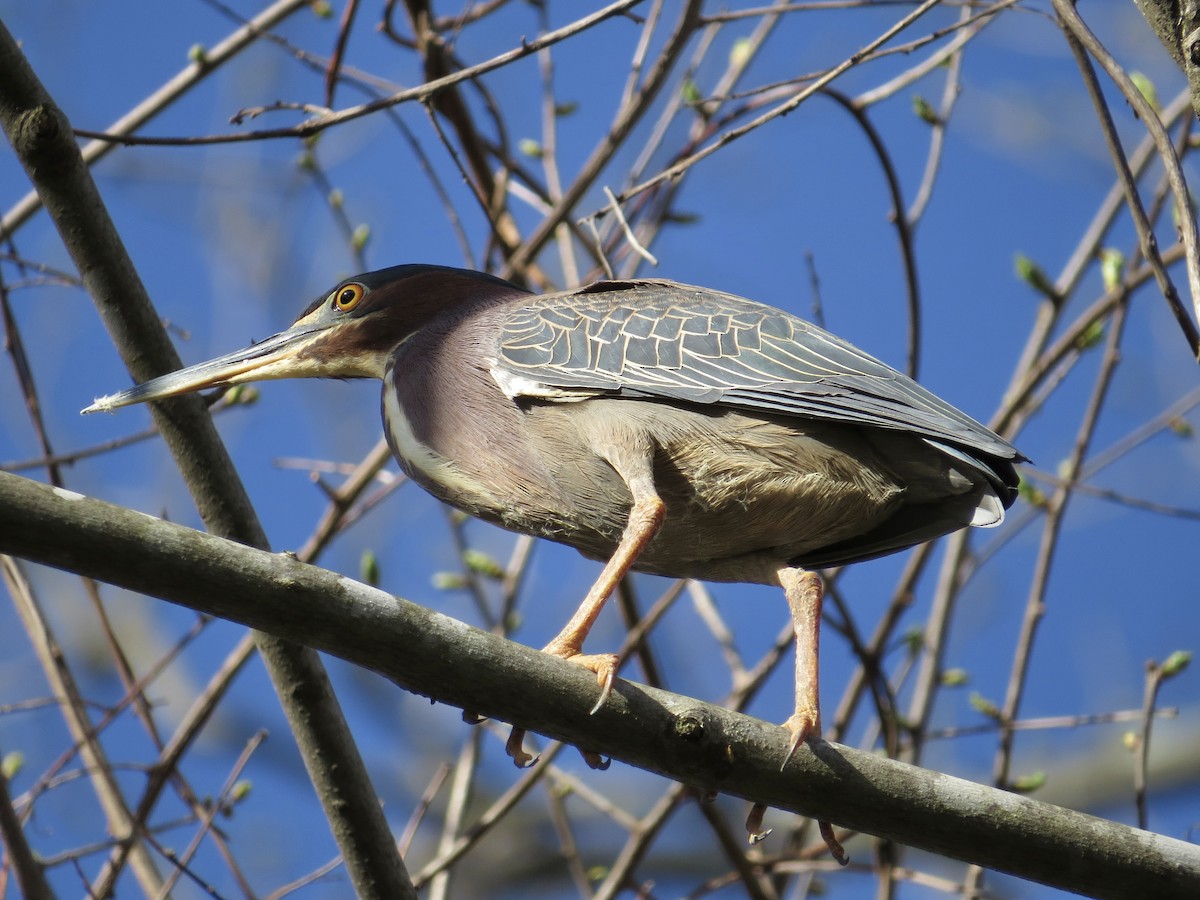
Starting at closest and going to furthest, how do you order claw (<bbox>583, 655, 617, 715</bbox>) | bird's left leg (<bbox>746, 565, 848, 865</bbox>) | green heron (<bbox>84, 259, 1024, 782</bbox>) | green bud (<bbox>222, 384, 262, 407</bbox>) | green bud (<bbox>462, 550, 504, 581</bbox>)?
1. claw (<bbox>583, 655, 617, 715</bbox>)
2. bird's left leg (<bbox>746, 565, 848, 865</bbox>)
3. green heron (<bbox>84, 259, 1024, 782</bbox>)
4. green bud (<bbox>222, 384, 262, 407</bbox>)
5. green bud (<bbox>462, 550, 504, 581</bbox>)

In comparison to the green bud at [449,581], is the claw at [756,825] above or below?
below

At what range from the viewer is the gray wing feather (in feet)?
11.3

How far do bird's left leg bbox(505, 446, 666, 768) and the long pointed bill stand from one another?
1.16 metres

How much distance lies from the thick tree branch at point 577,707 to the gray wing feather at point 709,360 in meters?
1.02

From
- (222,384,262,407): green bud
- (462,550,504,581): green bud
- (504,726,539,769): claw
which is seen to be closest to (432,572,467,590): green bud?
(462,550,504,581): green bud

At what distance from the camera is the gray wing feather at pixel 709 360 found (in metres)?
3.45

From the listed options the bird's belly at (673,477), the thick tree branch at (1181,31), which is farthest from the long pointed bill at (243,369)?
the thick tree branch at (1181,31)

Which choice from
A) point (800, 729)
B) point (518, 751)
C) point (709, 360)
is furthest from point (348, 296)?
point (800, 729)

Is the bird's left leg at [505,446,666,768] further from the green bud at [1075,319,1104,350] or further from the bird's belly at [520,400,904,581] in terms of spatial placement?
the green bud at [1075,319,1104,350]

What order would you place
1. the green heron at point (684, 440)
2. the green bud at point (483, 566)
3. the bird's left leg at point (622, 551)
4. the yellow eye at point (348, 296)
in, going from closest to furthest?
1. the bird's left leg at point (622, 551)
2. the green heron at point (684, 440)
3. the yellow eye at point (348, 296)
4. the green bud at point (483, 566)

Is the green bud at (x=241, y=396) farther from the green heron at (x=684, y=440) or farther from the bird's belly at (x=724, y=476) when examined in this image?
the bird's belly at (x=724, y=476)

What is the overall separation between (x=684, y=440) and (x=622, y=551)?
0.44 meters

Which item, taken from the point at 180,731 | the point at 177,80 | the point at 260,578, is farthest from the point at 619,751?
the point at 177,80

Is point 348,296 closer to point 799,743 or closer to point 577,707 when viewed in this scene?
point 577,707
